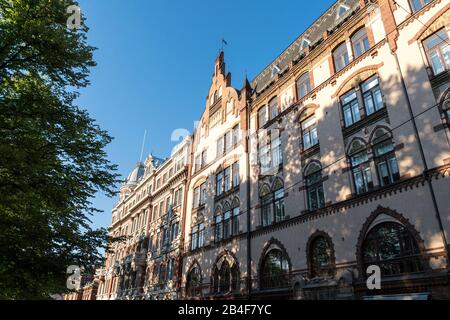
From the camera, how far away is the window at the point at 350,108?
17.4 m

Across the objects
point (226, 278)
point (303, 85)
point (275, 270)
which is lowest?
point (226, 278)

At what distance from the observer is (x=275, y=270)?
1977 centimetres

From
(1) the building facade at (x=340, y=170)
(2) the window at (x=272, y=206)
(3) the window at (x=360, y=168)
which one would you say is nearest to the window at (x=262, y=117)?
(1) the building facade at (x=340, y=170)

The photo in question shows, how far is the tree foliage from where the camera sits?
33.4ft

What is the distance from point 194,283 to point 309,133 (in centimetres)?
1692

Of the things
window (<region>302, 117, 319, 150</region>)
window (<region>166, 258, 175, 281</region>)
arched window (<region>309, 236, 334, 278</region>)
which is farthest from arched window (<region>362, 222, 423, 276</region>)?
window (<region>166, 258, 175, 281</region>)

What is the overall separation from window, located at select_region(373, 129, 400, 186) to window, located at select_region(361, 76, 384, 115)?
4.77 feet

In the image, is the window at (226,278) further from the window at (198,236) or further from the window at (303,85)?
the window at (303,85)

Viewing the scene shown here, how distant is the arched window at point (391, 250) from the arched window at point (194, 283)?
16.1 metres

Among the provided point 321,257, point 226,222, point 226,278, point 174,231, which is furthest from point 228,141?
point 321,257

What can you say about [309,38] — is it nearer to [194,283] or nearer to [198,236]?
[198,236]
